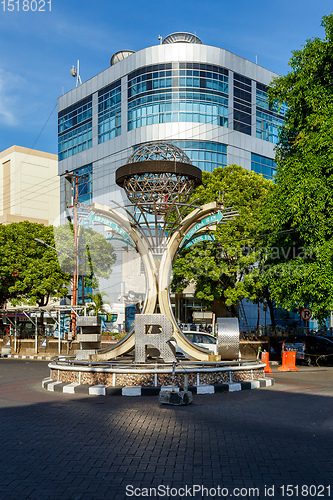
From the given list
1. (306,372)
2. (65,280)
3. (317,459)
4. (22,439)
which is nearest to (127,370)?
(22,439)

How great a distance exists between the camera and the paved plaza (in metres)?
5.49

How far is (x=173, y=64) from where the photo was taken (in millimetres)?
44188

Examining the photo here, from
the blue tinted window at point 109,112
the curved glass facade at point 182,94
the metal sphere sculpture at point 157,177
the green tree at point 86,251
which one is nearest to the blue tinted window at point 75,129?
the blue tinted window at point 109,112

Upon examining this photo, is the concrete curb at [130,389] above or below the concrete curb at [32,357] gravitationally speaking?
above

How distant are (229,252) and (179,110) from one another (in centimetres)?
2059

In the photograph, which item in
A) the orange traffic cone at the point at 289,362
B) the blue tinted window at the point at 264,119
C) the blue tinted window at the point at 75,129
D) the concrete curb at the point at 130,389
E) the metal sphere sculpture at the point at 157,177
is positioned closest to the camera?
the concrete curb at the point at 130,389

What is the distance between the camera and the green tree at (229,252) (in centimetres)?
2758

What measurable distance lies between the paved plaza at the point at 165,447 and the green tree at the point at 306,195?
8.59 meters

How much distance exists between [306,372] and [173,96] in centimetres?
3163

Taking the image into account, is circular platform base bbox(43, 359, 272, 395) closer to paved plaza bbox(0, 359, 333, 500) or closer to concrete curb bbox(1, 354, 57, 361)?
paved plaza bbox(0, 359, 333, 500)

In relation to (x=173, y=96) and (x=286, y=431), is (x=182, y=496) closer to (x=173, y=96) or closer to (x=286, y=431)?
(x=286, y=431)

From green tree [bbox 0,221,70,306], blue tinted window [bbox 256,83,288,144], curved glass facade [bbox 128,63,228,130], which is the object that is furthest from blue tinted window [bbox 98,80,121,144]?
green tree [bbox 0,221,70,306]

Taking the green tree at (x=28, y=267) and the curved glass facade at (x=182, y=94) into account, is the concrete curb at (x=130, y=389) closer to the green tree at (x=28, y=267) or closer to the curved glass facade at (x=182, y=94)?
the green tree at (x=28, y=267)

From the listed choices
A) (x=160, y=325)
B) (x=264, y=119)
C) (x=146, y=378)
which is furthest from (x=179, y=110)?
(x=146, y=378)
